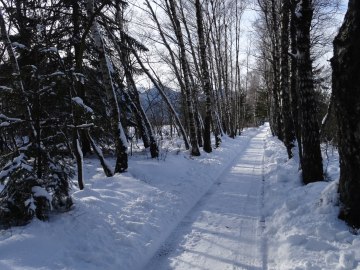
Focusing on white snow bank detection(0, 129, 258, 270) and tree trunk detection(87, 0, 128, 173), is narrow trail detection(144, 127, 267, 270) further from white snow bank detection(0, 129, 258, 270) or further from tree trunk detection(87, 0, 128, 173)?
tree trunk detection(87, 0, 128, 173)

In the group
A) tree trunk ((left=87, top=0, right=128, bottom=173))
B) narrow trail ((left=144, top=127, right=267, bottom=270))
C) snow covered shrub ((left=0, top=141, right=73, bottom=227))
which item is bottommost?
narrow trail ((left=144, top=127, right=267, bottom=270))

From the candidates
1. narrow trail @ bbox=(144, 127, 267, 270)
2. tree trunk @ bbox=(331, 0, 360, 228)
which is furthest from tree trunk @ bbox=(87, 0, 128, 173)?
tree trunk @ bbox=(331, 0, 360, 228)

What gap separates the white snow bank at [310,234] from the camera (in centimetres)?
451

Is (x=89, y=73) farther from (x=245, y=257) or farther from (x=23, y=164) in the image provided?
(x=245, y=257)

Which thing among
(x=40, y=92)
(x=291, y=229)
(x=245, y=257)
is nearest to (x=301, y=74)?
(x=291, y=229)

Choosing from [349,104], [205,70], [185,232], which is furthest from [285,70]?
[185,232]

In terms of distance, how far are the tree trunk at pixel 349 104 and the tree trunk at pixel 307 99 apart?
9.07 feet

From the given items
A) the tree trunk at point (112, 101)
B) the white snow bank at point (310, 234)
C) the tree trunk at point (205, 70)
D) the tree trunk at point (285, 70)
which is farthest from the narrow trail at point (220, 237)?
the tree trunk at point (205, 70)

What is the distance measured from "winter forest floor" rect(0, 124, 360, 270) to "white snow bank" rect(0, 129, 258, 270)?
2 cm

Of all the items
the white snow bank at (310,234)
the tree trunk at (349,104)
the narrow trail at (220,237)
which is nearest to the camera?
the white snow bank at (310,234)

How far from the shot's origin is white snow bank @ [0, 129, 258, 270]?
4840 mm

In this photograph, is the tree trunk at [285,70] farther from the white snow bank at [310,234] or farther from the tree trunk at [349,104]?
the tree trunk at [349,104]

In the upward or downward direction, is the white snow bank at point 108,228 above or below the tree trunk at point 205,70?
below

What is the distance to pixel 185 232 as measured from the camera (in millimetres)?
6453
